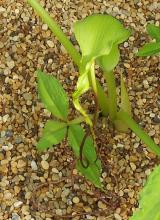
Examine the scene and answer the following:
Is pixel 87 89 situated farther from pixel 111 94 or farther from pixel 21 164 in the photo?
pixel 21 164

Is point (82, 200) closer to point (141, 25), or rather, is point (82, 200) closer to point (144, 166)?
point (144, 166)

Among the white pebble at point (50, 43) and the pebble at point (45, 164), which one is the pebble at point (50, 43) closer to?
the white pebble at point (50, 43)

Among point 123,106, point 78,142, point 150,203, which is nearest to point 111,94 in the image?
point 123,106

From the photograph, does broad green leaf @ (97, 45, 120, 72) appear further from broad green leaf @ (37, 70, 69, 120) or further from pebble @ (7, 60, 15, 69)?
pebble @ (7, 60, 15, 69)

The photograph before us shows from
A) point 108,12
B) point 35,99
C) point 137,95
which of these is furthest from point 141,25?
point 35,99

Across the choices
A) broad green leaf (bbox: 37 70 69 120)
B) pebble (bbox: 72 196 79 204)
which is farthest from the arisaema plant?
pebble (bbox: 72 196 79 204)

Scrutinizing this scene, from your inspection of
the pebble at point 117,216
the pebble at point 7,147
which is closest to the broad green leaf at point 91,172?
the pebble at point 117,216
